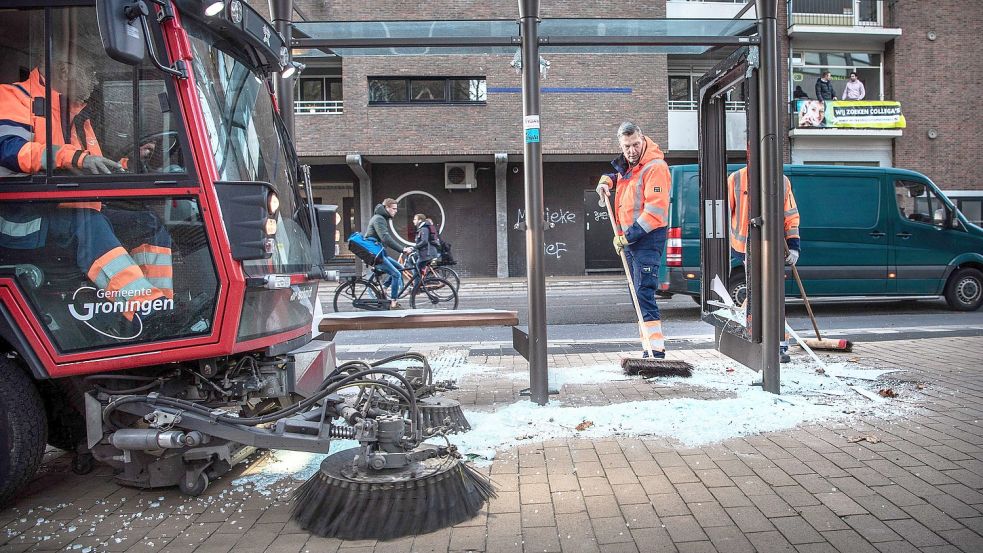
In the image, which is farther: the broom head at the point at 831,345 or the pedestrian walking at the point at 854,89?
the pedestrian walking at the point at 854,89

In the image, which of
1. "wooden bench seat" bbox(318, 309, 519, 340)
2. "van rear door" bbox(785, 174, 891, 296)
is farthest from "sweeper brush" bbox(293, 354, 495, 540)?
"van rear door" bbox(785, 174, 891, 296)

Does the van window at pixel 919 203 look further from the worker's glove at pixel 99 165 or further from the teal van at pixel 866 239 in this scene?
the worker's glove at pixel 99 165

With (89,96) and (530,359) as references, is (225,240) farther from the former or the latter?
(530,359)

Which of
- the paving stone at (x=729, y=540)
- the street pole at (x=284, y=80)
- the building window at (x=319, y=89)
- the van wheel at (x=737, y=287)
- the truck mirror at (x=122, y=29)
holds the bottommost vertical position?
the paving stone at (x=729, y=540)

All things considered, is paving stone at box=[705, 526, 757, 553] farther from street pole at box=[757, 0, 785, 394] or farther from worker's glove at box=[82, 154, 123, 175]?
worker's glove at box=[82, 154, 123, 175]

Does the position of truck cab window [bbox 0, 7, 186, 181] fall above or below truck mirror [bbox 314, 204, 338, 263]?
above

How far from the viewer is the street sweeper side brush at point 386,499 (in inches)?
111

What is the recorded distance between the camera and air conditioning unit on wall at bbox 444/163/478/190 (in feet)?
75.9

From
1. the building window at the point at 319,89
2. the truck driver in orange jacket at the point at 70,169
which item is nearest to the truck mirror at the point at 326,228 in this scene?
the truck driver in orange jacket at the point at 70,169

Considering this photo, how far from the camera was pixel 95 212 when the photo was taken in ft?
10.2

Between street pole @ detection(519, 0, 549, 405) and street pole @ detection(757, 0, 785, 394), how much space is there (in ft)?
5.57

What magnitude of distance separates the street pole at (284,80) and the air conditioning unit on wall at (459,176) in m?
17.9

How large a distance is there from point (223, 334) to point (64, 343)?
2.26ft

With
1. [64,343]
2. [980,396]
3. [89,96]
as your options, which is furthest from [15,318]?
[980,396]
